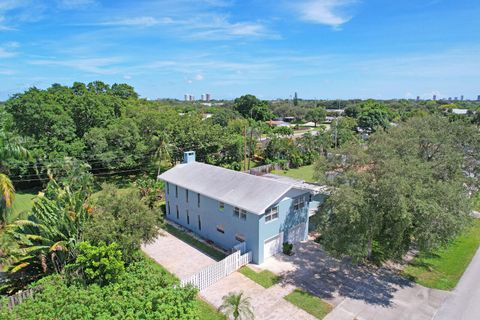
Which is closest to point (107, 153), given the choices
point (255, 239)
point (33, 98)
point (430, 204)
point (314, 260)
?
point (33, 98)

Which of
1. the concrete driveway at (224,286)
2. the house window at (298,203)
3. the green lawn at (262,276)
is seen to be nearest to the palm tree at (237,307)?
the concrete driveway at (224,286)

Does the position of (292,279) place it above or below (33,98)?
below

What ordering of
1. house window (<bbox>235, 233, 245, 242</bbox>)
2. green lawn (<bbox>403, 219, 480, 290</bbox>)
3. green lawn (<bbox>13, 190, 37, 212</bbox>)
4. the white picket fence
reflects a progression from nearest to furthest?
the white picket fence < green lawn (<bbox>403, 219, 480, 290</bbox>) < house window (<bbox>235, 233, 245, 242</bbox>) < green lawn (<bbox>13, 190, 37, 212</bbox>)

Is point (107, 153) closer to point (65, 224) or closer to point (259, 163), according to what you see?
point (65, 224)

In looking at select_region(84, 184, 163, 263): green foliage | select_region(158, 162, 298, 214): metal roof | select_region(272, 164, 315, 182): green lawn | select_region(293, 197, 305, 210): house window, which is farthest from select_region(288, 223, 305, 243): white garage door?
select_region(272, 164, 315, 182): green lawn

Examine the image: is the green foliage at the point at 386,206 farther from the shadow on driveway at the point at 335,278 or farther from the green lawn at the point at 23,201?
the green lawn at the point at 23,201

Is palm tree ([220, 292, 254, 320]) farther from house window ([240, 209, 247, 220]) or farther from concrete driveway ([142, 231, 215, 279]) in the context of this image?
house window ([240, 209, 247, 220])

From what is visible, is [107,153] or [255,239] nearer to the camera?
[255,239]
